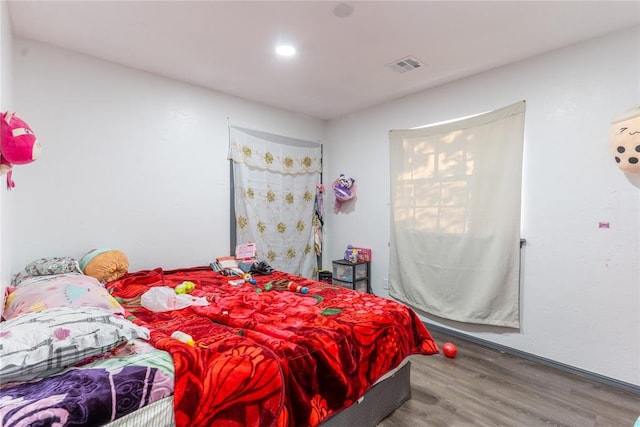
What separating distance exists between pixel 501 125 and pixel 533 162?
42 cm

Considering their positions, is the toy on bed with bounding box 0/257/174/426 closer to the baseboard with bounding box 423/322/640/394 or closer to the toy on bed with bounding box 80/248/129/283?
the toy on bed with bounding box 80/248/129/283

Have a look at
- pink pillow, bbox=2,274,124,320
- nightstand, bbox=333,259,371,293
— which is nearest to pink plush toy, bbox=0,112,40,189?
pink pillow, bbox=2,274,124,320

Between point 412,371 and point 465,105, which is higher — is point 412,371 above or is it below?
below

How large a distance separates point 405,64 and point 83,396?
2928mm

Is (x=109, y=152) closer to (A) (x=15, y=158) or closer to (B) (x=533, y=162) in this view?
(A) (x=15, y=158)

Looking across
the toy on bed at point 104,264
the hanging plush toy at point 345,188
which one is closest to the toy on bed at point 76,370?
the toy on bed at point 104,264

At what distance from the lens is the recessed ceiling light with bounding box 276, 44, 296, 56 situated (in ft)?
7.80

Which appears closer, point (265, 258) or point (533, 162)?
point (533, 162)

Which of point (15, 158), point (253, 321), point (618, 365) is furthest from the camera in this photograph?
point (618, 365)

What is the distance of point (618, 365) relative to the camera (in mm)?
2162

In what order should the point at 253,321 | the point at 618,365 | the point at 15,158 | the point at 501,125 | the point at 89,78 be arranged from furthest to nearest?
1. the point at 501,125
2. the point at 89,78
3. the point at 618,365
4. the point at 253,321
5. the point at 15,158

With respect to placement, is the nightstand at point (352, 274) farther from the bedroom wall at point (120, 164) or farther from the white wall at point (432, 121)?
the bedroom wall at point (120, 164)

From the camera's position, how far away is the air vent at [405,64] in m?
2.60

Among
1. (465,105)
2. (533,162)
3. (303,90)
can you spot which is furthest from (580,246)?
(303,90)
